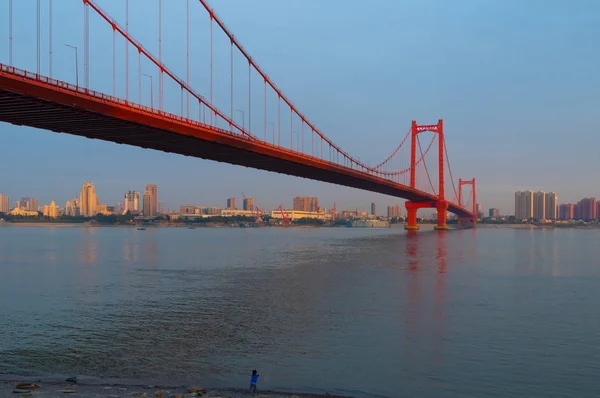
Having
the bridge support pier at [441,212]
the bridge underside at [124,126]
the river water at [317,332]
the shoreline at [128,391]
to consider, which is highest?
the bridge underside at [124,126]

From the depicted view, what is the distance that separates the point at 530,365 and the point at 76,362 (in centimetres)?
976

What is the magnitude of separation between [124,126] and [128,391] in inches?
759

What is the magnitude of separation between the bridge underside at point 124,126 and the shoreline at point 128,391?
1288 cm

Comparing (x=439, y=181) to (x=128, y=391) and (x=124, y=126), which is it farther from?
(x=128, y=391)

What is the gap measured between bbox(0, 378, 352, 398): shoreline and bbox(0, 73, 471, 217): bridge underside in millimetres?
12877

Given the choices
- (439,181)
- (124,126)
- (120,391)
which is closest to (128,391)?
(120,391)

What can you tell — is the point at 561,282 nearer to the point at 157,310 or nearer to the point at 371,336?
the point at 371,336

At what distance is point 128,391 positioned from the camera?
988 centimetres

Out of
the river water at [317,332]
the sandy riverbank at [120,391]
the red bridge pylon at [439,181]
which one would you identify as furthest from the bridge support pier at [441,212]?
the sandy riverbank at [120,391]

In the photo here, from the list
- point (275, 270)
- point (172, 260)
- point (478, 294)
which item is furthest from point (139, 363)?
point (172, 260)

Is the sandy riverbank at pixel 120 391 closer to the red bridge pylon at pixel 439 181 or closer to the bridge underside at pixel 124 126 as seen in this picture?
the bridge underside at pixel 124 126

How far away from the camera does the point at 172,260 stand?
40125 mm

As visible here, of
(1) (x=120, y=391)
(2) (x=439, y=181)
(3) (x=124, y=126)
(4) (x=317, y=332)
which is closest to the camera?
(1) (x=120, y=391)

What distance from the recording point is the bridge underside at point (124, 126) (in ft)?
69.7
